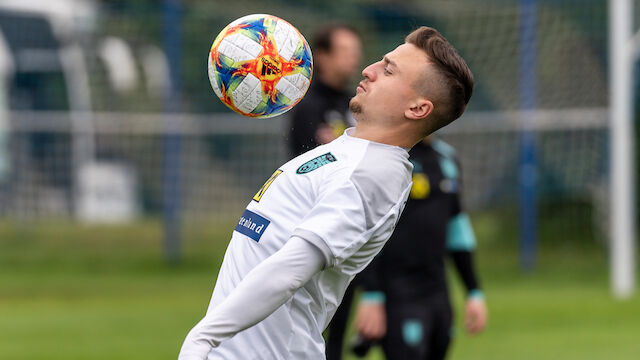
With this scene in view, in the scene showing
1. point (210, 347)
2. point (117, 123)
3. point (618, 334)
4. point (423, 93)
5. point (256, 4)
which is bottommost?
point (618, 334)

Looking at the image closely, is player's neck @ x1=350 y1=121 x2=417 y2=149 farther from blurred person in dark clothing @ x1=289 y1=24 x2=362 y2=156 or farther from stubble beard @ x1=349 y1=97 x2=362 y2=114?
blurred person in dark clothing @ x1=289 y1=24 x2=362 y2=156

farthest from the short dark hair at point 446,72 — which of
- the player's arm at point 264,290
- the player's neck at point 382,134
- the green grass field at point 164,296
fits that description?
the green grass field at point 164,296

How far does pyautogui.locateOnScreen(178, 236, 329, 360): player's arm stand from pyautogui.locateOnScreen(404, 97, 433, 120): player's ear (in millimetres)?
636

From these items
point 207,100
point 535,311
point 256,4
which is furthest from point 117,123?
point 535,311

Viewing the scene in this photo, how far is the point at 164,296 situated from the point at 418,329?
6891mm

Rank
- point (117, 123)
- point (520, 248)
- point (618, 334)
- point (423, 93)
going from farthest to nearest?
point (117, 123), point (520, 248), point (618, 334), point (423, 93)

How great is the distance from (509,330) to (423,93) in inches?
277

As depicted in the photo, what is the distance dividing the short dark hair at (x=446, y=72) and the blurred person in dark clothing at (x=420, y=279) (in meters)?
2.51

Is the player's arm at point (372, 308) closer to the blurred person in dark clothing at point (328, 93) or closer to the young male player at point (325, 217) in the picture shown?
the blurred person in dark clothing at point (328, 93)

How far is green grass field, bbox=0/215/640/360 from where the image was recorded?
9.24m

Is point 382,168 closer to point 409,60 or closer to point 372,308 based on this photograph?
A: point 409,60

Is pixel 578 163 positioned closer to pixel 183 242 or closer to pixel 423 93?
pixel 183 242

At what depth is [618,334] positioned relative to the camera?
32.5 feet

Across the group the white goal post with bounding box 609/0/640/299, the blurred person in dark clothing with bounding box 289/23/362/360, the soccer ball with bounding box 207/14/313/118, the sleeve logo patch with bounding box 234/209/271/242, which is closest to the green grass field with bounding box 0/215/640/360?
the white goal post with bounding box 609/0/640/299
